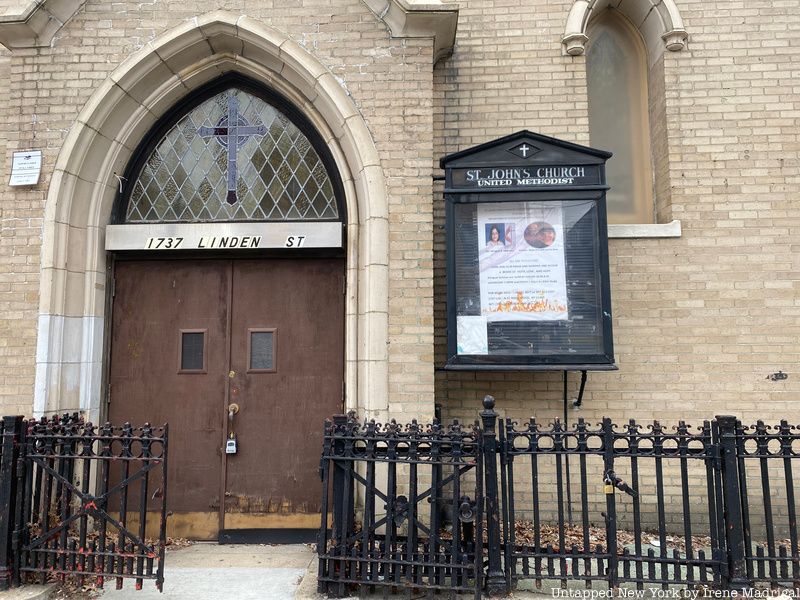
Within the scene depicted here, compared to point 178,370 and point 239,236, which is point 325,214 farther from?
point 178,370

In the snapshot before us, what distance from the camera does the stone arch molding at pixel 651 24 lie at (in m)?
5.57

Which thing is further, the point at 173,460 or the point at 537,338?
the point at 173,460

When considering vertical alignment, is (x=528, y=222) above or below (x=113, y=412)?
above

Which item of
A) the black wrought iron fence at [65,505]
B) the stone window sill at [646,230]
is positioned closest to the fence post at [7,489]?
the black wrought iron fence at [65,505]

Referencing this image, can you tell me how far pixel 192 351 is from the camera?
211 inches

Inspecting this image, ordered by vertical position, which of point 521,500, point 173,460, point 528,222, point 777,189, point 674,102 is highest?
point 674,102

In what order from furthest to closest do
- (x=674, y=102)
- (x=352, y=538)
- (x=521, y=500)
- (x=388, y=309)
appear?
(x=674, y=102)
(x=521, y=500)
(x=388, y=309)
(x=352, y=538)

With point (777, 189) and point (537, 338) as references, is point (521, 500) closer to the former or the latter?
point (537, 338)

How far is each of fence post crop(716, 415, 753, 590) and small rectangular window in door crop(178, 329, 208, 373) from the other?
4518 millimetres

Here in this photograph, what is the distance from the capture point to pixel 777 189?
17.7ft

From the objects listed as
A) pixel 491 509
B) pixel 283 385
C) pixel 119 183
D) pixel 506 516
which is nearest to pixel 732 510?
pixel 506 516

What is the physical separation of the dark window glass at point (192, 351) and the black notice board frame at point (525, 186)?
97.5 inches

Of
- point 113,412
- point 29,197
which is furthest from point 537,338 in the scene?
point 29,197

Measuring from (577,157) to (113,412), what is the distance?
514cm
